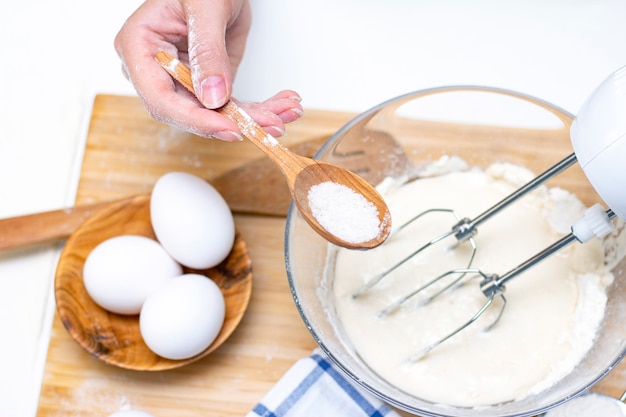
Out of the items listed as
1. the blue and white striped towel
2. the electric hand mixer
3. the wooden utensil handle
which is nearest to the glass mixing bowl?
the blue and white striped towel

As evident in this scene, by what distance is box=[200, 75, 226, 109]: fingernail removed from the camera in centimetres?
98

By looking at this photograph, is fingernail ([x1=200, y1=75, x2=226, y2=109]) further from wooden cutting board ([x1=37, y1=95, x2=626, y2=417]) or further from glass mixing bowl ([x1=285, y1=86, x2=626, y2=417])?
wooden cutting board ([x1=37, y1=95, x2=626, y2=417])

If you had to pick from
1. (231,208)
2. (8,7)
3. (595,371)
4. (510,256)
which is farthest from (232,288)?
(8,7)

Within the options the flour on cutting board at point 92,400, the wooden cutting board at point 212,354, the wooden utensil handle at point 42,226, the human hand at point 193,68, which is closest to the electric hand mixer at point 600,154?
the wooden cutting board at point 212,354

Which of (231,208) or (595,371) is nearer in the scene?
(595,371)

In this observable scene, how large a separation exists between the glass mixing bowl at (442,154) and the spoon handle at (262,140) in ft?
0.43

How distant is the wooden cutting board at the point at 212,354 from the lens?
1.14m

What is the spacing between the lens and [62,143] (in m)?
1.38

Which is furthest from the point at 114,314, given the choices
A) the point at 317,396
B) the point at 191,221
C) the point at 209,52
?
the point at 209,52

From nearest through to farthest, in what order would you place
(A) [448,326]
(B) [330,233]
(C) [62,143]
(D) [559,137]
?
(B) [330,233] < (A) [448,326] < (D) [559,137] < (C) [62,143]

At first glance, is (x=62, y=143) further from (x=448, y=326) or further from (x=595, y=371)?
(x=595, y=371)

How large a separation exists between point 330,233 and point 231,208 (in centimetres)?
33

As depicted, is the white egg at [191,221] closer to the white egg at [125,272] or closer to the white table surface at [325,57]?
the white egg at [125,272]

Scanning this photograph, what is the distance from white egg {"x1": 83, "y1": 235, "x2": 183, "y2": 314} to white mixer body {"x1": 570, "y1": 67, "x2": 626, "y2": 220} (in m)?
0.63
